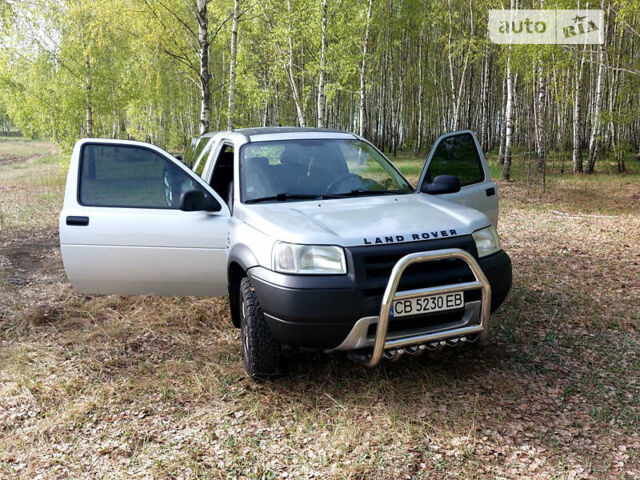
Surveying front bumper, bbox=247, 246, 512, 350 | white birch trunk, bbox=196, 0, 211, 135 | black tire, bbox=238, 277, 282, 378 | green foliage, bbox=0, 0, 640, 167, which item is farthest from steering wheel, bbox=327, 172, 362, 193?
green foliage, bbox=0, 0, 640, 167

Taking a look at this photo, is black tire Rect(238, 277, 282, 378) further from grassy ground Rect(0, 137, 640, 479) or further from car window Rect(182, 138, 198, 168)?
car window Rect(182, 138, 198, 168)

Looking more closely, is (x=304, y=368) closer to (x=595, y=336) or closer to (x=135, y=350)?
(x=135, y=350)

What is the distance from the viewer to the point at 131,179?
184 inches

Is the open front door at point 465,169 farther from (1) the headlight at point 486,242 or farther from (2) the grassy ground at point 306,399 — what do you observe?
(1) the headlight at point 486,242

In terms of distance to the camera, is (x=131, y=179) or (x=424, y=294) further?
(x=131, y=179)

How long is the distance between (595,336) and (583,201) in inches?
382

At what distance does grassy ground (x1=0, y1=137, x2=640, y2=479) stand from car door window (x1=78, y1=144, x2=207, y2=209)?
50.7 inches

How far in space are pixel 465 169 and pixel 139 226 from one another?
3.21 meters

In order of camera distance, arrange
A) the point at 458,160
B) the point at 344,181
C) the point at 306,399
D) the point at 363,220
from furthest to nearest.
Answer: the point at 458,160, the point at 344,181, the point at 306,399, the point at 363,220

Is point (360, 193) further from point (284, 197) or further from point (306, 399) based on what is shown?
point (306, 399)

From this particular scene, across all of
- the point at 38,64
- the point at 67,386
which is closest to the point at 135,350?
the point at 67,386

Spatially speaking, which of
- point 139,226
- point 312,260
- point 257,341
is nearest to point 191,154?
point 139,226

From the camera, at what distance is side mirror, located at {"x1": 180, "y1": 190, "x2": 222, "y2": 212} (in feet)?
14.1

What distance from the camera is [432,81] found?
3250cm
